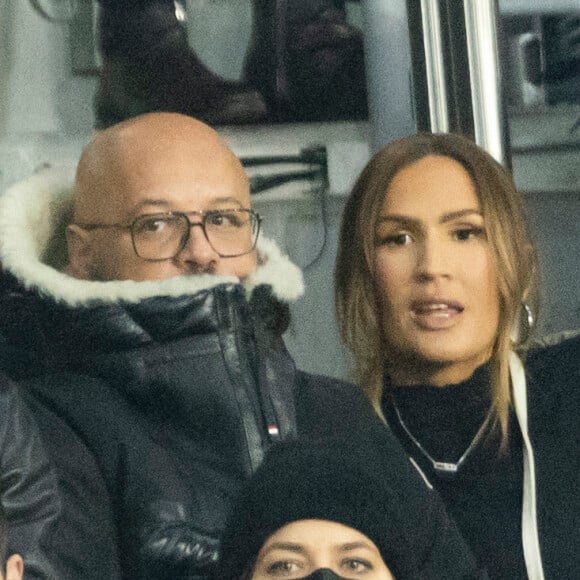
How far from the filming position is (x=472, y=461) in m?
1.01

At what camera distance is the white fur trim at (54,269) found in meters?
0.90

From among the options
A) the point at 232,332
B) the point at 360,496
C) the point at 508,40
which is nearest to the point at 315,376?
the point at 232,332

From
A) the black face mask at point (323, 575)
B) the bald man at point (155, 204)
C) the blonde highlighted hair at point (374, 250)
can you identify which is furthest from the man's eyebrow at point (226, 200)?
the black face mask at point (323, 575)

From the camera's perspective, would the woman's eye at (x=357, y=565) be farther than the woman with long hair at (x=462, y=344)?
No

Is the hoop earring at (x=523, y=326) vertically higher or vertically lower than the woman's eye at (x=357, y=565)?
higher

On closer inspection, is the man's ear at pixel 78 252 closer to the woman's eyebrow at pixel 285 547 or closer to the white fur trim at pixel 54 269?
the white fur trim at pixel 54 269

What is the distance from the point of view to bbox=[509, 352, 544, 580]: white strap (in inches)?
38.4

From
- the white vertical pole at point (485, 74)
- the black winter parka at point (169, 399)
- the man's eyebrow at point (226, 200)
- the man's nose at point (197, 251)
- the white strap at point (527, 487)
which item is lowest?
the white strap at point (527, 487)

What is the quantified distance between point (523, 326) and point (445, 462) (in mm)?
128

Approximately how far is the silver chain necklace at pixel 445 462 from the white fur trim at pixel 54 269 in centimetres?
13

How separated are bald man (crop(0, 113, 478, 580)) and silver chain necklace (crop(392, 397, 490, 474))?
5 centimetres

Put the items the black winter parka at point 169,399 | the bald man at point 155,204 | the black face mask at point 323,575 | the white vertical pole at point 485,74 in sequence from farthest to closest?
the white vertical pole at point 485,74 < the bald man at point 155,204 < the black winter parka at point 169,399 < the black face mask at point 323,575

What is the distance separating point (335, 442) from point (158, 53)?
17.9 inches

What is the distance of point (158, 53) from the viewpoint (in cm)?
115
